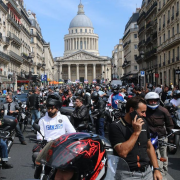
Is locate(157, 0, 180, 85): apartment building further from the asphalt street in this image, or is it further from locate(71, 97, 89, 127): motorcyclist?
locate(71, 97, 89, 127): motorcyclist

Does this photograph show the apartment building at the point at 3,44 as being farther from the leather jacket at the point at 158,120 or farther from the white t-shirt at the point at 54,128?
the white t-shirt at the point at 54,128

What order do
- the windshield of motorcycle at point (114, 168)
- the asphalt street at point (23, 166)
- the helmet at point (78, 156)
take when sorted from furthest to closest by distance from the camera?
the asphalt street at point (23, 166) < the windshield of motorcycle at point (114, 168) < the helmet at point (78, 156)

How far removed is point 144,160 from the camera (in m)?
3.23

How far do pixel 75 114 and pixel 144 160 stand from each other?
4085 mm

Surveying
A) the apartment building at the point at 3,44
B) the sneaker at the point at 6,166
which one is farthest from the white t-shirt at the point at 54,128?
the apartment building at the point at 3,44

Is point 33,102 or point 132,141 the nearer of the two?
point 132,141

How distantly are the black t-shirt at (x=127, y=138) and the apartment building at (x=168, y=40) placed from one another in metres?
29.8

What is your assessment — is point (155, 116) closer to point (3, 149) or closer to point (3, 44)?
point (3, 149)

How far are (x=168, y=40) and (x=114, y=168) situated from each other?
36.7 m

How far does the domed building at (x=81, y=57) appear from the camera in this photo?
131 meters

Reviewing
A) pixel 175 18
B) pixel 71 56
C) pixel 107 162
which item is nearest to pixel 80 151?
pixel 107 162

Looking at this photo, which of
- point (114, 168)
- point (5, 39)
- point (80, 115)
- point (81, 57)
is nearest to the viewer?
point (114, 168)

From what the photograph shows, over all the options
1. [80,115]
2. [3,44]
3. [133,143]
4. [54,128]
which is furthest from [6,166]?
[3,44]

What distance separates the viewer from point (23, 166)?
686 centimetres
